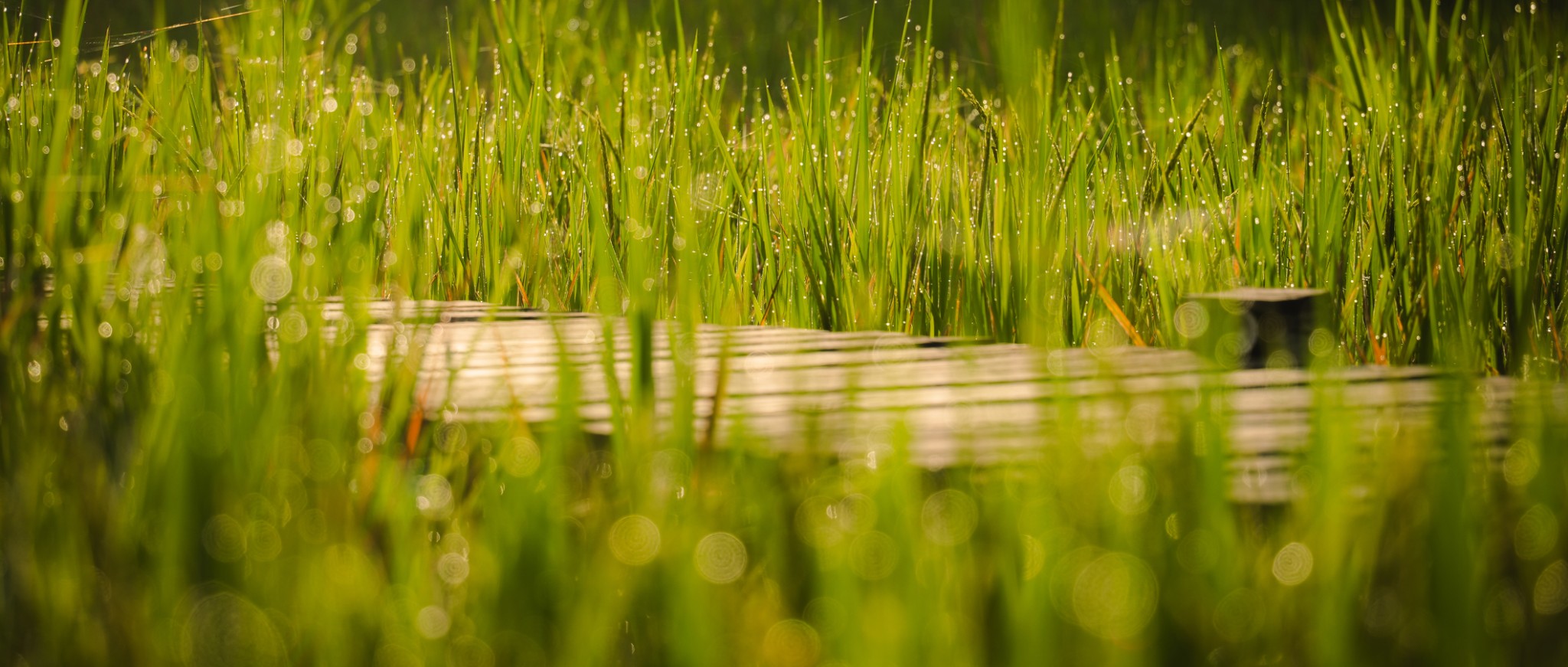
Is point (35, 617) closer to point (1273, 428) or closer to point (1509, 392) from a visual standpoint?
point (1273, 428)

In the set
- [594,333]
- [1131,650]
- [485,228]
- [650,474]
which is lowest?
[1131,650]

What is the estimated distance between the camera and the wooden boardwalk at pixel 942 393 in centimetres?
114

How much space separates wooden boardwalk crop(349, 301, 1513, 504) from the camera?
1.14 m

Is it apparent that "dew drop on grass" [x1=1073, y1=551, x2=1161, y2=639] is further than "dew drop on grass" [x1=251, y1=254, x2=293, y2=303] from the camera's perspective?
No

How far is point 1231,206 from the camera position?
9.93ft

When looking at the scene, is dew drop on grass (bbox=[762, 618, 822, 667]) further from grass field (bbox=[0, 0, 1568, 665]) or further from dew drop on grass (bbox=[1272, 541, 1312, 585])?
dew drop on grass (bbox=[1272, 541, 1312, 585])

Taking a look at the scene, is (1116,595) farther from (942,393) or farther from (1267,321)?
(1267,321)

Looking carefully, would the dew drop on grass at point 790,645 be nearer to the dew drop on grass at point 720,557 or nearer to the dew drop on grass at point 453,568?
the dew drop on grass at point 720,557

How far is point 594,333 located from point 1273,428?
3.02 ft

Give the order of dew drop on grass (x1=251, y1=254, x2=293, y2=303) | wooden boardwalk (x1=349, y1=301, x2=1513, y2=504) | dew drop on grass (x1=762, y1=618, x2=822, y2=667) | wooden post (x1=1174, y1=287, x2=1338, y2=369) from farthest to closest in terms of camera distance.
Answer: wooden post (x1=1174, y1=287, x2=1338, y2=369) → dew drop on grass (x1=251, y1=254, x2=293, y2=303) → wooden boardwalk (x1=349, y1=301, x2=1513, y2=504) → dew drop on grass (x1=762, y1=618, x2=822, y2=667)

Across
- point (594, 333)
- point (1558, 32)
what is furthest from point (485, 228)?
point (1558, 32)

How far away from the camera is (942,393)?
1.41 metres

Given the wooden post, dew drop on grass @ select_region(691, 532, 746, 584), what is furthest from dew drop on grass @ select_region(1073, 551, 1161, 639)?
the wooden post

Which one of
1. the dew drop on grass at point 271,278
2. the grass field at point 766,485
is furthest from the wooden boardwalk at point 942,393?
the dew drop on grass at point 271,278
